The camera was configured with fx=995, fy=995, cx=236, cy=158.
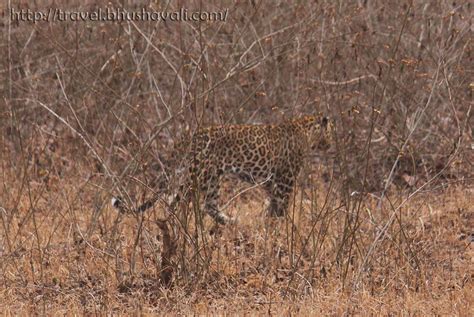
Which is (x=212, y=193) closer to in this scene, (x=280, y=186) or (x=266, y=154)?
(x=266, y=154)

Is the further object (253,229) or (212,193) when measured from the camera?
(212,193)

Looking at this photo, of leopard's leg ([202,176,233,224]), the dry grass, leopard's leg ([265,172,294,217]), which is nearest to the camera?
the dry grass

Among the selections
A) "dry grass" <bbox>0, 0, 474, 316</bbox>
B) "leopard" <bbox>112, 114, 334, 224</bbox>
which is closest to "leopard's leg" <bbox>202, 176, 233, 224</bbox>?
"leopard" <bbox>112, 114, 334, 224</bbox>

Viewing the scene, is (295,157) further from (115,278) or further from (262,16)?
(115,278)

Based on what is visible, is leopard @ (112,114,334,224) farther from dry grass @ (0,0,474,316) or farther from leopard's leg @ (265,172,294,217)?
dry grass @ (0,0,474,316)

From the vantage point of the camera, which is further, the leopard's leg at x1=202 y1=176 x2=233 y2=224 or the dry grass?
the leopard's leg at x1=202 y1=176 x2=233 y2=224

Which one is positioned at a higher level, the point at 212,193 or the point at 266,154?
the point at 266,154

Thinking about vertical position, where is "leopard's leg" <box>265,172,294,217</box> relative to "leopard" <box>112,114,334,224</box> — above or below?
below

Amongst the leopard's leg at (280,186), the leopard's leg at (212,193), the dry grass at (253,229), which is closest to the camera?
the dry grass at (253,229)

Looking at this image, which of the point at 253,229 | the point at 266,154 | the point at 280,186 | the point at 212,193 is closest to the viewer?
the point at 253,229

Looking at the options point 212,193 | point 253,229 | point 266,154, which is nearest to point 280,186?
point 266,154

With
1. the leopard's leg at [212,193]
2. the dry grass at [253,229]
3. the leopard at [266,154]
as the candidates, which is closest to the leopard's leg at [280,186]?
the leopard at [266,154]

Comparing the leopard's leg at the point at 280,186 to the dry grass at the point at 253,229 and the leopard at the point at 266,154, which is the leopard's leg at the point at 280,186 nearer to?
the leopard at the point at 266,154

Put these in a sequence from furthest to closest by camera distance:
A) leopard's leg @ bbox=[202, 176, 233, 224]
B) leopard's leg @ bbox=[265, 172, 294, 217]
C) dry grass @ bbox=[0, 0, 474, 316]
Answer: leopard's leg @ bbox=[265, 172, 294, 217] < leopard's leg @ bbox=[202, 176, 233, 224] < dry grass @ bbox=[0, 0, 474, 316]
